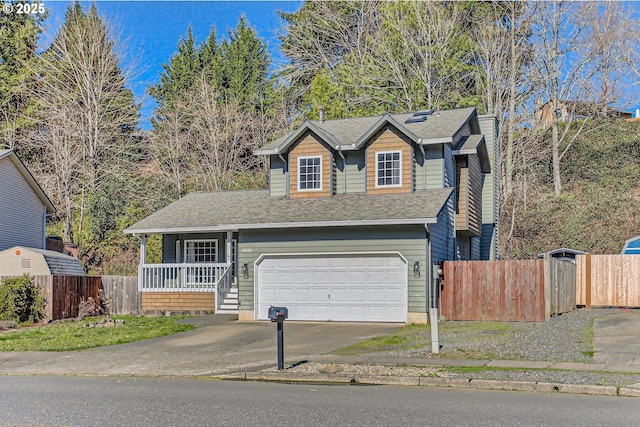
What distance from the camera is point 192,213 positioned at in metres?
29.5

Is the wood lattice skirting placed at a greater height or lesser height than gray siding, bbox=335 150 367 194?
lesser

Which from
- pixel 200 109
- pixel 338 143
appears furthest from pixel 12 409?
pixel 200 109

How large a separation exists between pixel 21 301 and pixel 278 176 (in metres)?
9.86

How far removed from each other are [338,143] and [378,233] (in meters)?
4.35

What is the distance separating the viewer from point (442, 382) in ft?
39.8

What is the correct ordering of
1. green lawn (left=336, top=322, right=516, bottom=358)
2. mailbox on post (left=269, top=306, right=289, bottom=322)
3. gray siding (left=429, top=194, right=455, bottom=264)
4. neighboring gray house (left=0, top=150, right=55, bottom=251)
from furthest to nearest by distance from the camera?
neighboring gray house (left=0, top=150, right=55, bottom=251) < gray siding (left=429, top=194, right=455, bottom=264) < green lawn (left=336, top=322, right=516, bottom=358) < mailbox on post (left=269, top=306, right=289, bottom=322)

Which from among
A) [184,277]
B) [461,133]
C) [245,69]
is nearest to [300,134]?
[461,133]

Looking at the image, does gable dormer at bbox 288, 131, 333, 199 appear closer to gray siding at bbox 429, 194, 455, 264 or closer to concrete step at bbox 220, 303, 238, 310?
gray siding at bbox 429, 194, 455, 264

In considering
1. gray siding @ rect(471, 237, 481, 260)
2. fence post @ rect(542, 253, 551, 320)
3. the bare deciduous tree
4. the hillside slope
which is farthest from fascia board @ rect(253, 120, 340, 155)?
the hillside slope

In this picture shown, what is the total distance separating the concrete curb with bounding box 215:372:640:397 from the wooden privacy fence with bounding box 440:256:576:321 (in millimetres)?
10560

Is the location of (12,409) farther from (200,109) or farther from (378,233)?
(200,109)

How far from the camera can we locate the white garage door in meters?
22.6

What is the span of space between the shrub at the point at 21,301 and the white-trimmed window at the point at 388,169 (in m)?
12.4

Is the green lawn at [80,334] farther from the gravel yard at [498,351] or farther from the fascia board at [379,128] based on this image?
the fascia board at [379,128]
